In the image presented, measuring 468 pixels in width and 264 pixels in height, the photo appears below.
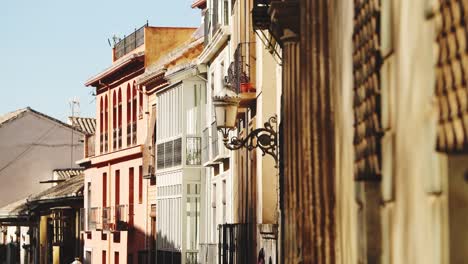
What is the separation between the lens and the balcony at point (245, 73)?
25.3 m

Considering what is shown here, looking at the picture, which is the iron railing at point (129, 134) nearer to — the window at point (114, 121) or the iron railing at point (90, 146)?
the window at point (114, 121)

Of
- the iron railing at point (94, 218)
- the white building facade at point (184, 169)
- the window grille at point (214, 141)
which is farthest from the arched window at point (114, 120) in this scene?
the window grille at point (214, 141)

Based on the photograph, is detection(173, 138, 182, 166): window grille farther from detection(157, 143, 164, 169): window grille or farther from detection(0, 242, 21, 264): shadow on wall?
detection(0, 242, 21, 264): shadow on wall

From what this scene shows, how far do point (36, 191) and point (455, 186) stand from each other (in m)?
66.3

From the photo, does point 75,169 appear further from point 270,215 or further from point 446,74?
point 446,74

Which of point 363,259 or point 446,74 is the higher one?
point 446,74

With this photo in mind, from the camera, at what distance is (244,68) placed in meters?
26.3

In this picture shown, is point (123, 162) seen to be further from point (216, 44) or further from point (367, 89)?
point (367, 89)

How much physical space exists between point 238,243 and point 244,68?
3.26 meters

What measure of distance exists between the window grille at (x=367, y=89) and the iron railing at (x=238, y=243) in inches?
743

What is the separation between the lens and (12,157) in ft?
227

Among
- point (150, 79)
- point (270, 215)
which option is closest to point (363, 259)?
point (270, 215)

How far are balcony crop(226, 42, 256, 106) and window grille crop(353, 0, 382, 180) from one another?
1863cm

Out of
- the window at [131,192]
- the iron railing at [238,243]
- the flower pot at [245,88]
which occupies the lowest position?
the iron railing at [238,243]
